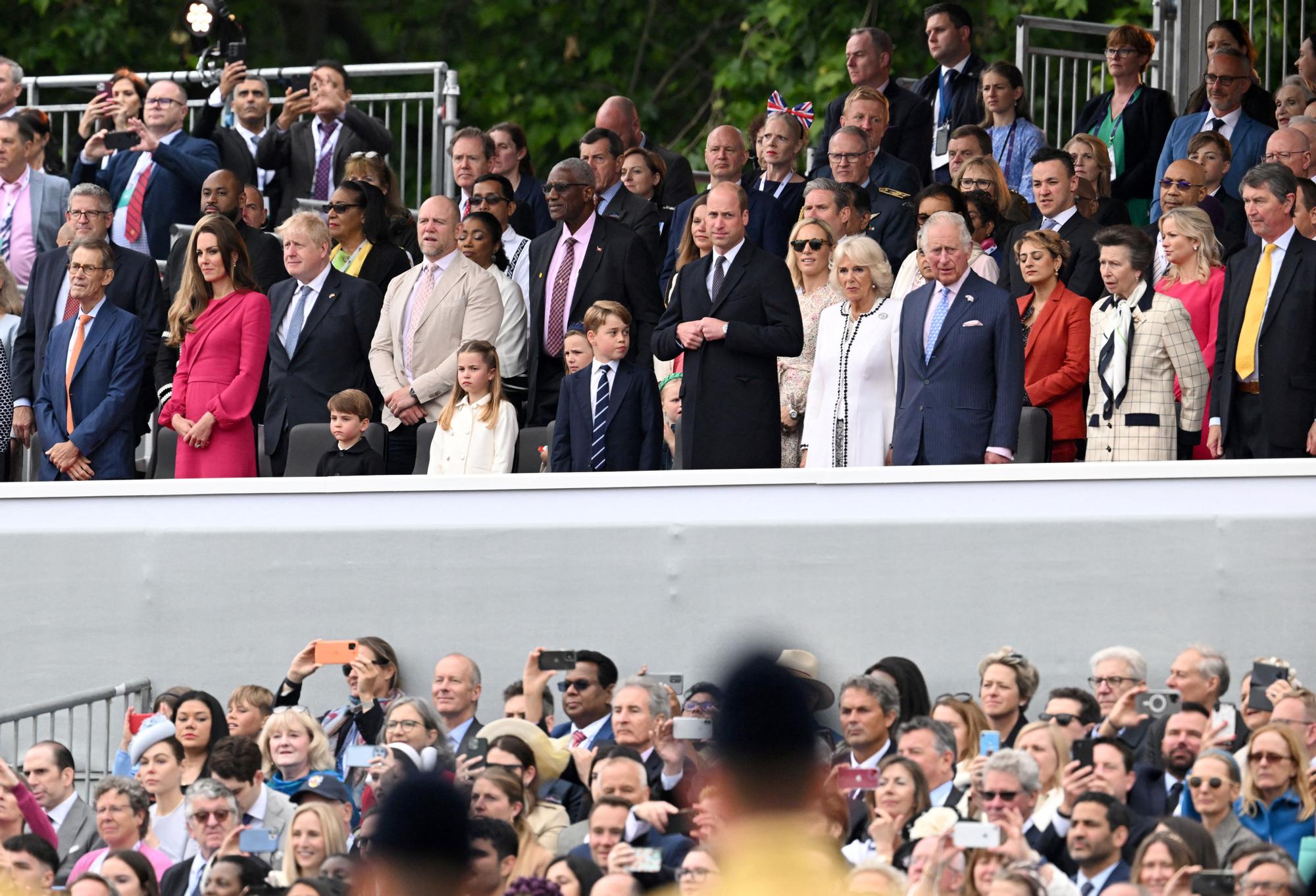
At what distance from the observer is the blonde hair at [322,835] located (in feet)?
24.4

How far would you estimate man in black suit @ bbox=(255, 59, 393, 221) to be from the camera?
476 inches

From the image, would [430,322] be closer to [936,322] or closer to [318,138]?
[936,322]

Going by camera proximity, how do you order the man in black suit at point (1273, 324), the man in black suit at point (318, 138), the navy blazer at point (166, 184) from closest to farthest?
the man in black suit at point (1273, 324) → the navy blazer at point (166, 184) → the man in black suit at point (318, 138)

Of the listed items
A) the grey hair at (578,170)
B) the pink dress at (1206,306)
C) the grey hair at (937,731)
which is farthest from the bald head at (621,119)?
the grey hair at (937,731)

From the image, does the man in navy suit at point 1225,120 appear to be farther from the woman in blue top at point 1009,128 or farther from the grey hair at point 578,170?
the grey hair at point 578,170

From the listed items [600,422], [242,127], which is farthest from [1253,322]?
[242,127]

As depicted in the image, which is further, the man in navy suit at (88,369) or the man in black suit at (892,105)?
the man in black suit at (892,105)

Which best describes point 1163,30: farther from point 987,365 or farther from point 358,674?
point 358,674

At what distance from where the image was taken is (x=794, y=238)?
971 cm

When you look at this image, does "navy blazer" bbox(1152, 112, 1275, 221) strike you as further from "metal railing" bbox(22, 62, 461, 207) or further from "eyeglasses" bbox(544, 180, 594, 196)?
"metal railing" bbox(22, 62, 461, 207)

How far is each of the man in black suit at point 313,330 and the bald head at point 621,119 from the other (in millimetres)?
2172

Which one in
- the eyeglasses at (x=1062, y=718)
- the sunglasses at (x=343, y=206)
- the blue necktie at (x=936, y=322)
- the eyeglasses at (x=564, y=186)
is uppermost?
the eyeglasses at (x=564, y=186)

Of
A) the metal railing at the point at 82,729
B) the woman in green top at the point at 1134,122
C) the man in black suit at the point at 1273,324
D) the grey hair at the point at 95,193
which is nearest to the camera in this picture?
the man in black suit at the point at 1273,324

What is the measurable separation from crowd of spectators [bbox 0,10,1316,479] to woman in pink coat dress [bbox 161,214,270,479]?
0.6 inches
